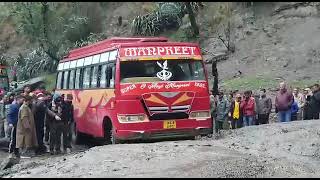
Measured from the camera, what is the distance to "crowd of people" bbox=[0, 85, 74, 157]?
49.7 ft

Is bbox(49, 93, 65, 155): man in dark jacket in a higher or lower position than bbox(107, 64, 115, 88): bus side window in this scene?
lower

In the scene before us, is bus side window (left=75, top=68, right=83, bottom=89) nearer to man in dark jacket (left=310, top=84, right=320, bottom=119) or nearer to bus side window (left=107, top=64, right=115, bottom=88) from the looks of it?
bus side window (left=107, top=64, right=115, bottom=88)

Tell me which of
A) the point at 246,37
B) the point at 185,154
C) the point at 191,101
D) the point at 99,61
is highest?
the point at 246,37

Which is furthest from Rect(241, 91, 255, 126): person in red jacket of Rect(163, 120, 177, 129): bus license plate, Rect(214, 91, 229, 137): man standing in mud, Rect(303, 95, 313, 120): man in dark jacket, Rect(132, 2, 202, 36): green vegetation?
Rect(132, 2, 202, 36): green vegetation

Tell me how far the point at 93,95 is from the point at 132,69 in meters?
2.69

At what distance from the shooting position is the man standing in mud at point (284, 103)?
17797 mm

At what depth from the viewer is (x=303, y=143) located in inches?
532

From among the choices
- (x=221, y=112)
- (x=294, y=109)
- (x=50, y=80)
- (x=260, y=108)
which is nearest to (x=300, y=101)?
(x=294, y=109)

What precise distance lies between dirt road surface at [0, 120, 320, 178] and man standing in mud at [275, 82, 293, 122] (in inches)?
122

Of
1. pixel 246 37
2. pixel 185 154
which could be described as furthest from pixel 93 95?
pixel 246 37

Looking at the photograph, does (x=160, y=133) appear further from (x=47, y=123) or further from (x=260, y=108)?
(x=260, y=108)

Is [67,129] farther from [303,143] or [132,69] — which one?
[303,143]

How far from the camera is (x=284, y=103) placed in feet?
58.5

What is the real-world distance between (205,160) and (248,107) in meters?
7.69
